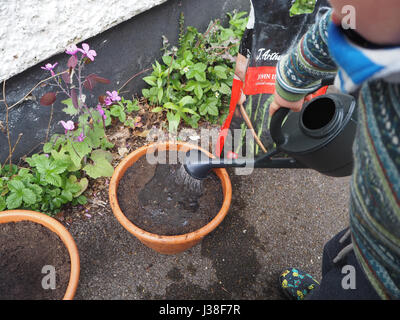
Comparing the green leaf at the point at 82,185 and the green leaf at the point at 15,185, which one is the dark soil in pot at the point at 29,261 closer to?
the green leaf at the point at 15,185

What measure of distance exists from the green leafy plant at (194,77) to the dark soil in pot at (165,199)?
0.49m

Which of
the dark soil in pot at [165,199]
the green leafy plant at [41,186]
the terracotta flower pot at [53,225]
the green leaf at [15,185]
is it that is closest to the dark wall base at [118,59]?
the green leafy plant at [41,186]

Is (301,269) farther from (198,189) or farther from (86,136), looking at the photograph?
(86,136)

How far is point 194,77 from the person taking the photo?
1.96 m

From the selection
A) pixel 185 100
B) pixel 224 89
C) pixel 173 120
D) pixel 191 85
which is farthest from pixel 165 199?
pixel 224 89

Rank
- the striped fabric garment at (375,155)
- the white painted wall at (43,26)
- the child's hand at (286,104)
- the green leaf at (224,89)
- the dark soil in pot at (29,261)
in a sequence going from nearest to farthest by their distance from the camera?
the striped fabric garment at (375,155), the child's hand at (286,104), the dark soil in pot at (29,261), the white painted wall at (43,26), the green leaf at (224,89)

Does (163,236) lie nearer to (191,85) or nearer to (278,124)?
(278,124)

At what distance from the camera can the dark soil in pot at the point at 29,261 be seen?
1.09 meters

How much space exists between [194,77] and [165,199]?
0.93 m

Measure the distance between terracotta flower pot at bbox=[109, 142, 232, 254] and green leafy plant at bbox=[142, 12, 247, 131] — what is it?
0.41 metres

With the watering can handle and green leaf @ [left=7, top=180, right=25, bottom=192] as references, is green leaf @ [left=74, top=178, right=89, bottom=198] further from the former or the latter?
the watering can handle

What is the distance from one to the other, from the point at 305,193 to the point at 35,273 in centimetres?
152

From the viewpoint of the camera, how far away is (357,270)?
2.70 ft

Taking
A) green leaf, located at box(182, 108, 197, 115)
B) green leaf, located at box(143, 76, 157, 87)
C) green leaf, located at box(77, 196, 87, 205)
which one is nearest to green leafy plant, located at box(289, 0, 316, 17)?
green leaf, located at box(182, 108, 197, 115)
